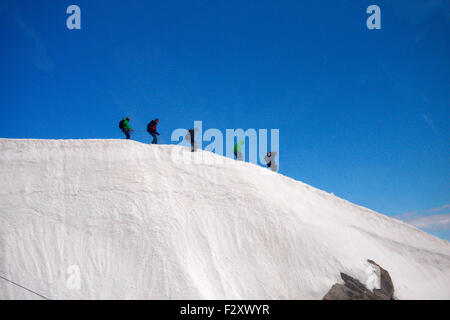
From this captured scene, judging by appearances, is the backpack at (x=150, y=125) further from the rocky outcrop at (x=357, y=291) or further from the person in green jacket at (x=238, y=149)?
the rocky outcrop at (x=357, y=291)

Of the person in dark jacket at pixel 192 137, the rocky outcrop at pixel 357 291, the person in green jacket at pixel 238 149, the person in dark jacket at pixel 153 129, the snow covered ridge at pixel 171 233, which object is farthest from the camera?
the person in green jacket at pixel 238 149

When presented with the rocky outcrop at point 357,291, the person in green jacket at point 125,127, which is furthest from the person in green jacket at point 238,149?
the rocky outcrop at point 357,291

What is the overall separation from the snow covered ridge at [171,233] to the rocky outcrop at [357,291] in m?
0.33

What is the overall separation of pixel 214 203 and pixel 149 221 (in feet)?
10.0

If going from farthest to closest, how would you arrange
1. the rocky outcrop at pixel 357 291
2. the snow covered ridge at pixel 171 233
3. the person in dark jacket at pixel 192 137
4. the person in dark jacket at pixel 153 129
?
the person in dark jacket at pixel 153 129 → the person in dark jacket at pixel 192 137 → the rocky outcrop at pixel 357 291 → the snow covered ridge at pixel 171 233

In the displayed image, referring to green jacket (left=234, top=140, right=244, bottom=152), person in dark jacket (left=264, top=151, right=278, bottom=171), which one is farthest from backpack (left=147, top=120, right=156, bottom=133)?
person in dark jacket (left=264, top=151, right=278, bottom=171)

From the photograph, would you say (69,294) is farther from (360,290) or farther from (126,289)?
(360,290)

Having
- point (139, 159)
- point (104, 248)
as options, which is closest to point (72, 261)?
point (104, 248)

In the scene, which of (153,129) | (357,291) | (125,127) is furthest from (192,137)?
(357,291)

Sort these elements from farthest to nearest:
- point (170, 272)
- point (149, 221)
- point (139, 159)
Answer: point (139, 159) < point (149, 221) < point (170, 272)

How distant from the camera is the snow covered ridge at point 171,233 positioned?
995 centimetres

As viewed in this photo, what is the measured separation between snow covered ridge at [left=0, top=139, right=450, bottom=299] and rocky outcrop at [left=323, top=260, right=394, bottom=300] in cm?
33

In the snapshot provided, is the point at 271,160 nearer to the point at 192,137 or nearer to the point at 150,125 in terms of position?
the point at 192,137

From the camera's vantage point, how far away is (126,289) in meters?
9.54
